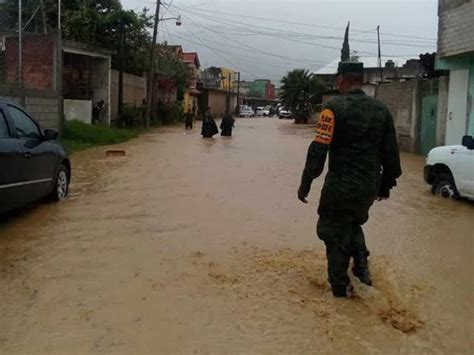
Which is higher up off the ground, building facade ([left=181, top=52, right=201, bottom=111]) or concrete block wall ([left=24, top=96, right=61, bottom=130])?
building facade ([left=181, top=52, right=201, bottom=111])

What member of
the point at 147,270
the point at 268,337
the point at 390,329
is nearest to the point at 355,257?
the point at 390,329

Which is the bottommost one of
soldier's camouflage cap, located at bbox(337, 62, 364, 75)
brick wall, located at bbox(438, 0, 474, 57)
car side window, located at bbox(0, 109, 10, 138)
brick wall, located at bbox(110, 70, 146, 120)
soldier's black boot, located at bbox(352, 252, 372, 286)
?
soldier's black boot, located at bbox(352, 252, 372, 286)

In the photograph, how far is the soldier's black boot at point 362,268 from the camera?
4.93 m

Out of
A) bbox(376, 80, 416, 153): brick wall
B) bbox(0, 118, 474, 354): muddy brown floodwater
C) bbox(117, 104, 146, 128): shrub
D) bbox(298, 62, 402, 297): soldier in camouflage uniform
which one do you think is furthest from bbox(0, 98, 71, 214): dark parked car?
bbox(117, 104, 146, 128): shrub

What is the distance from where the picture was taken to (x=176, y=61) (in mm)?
42719

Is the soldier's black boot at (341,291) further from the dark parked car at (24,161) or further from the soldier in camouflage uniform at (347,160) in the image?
the dark parked car at (24,161)

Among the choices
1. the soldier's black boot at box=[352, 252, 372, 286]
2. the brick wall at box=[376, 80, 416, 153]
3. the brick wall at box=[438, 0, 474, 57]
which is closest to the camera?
the soldier's black boot at box=[352, 252, 372, 286]

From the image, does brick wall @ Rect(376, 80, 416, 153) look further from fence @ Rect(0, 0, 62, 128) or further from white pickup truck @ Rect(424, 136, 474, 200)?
fence @ Rect(0, 0, 62, 128)

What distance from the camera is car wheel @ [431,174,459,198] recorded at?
9969mm

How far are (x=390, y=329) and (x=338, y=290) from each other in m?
→ 0.62

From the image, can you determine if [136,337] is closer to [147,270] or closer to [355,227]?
[147,270]

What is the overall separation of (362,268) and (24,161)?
457 centimetres

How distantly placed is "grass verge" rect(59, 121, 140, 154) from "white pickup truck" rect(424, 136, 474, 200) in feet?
37.8

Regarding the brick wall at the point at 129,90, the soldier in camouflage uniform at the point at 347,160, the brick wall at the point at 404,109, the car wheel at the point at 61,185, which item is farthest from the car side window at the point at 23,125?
the brick wall at the point at 129,90
